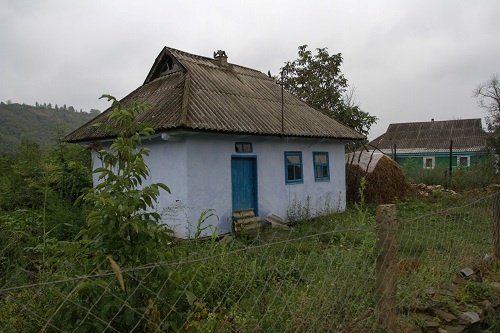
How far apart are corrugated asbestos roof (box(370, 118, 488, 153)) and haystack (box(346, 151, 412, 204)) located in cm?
2013

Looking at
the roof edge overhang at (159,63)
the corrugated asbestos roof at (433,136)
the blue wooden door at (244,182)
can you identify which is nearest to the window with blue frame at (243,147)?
the blue wooden door at (244,182)

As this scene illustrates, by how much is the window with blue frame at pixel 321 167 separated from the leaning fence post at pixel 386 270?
9.29m

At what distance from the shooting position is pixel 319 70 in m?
22.7

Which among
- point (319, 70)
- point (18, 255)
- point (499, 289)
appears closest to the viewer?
point (499, 289)

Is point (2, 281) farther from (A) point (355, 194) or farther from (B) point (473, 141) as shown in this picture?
(B) point (473, 141)

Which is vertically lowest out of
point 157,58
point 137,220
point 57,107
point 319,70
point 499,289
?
point 499,289

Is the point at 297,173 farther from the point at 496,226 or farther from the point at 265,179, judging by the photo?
the point at 496,226

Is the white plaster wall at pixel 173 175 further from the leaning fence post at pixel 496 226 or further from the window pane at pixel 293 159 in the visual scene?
the leaning fence post at pixel 496 226

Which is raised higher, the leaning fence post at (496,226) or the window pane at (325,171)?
the window pane at (325,171)

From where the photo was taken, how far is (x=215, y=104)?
10.2 meters

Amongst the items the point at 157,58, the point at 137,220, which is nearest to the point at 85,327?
the point at 137,220

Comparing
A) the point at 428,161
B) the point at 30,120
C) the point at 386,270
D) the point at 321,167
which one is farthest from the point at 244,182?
the point at 30,120

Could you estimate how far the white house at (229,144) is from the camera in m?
8.77

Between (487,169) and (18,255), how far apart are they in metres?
20.6
